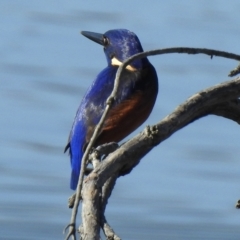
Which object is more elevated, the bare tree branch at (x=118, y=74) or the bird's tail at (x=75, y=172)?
the bird's tail at (x=75, y=172)

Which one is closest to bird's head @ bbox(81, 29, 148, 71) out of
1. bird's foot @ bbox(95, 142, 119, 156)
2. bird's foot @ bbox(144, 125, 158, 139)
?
bird's foot @ bbox(95, 142, 119, 156)

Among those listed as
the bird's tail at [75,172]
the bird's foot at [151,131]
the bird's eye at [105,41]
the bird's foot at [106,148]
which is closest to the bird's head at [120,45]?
the bird's eye at [105,41]

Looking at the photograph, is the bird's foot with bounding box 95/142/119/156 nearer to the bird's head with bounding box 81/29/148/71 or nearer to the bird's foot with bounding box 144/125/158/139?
the bird's foot with bounding box 144/125/158/139

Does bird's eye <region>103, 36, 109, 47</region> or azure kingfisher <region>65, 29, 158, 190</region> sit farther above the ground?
bird's eye <region>103, 36, 109, 47</region>

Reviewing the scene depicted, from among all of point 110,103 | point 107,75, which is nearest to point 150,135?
point 110,103

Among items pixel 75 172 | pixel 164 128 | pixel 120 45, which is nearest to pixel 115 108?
pixel 75 172

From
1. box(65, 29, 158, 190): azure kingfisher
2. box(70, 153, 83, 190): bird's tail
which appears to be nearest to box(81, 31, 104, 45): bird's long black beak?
box(65, 29, 158, 190): azure kingfisher

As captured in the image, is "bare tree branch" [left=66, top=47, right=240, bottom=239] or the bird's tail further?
the bird's tail

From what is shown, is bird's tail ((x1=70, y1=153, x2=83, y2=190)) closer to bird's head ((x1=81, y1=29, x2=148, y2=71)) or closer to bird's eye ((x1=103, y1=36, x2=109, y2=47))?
bird's head ((x1=81, y1=29, x2=148, y2=71))

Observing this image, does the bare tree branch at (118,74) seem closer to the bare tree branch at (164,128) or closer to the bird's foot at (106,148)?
the bare tree branch at (164,128)

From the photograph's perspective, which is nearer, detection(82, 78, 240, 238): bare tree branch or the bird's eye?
detection(82, 78, 240, 238): bare tree branch

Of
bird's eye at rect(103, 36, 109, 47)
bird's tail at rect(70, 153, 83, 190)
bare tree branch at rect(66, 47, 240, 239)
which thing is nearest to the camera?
bare tree branch at rect(66, 47, 240, 239)

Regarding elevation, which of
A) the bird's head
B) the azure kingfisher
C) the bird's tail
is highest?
→ the bird's head

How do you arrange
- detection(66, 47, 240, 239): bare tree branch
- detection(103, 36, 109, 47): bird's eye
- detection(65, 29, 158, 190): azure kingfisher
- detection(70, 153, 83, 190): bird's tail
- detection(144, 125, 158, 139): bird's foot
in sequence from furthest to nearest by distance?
detection(103, 36, 109, 47): bird's eye
detection(65, 29, 158, 190): azure kingfisher
detection(70, 153, 83, 190): bird's tail
detection(144, 125, 158, 139): bird's foot
detection(66, 47, 240, 239): bare tree branch
